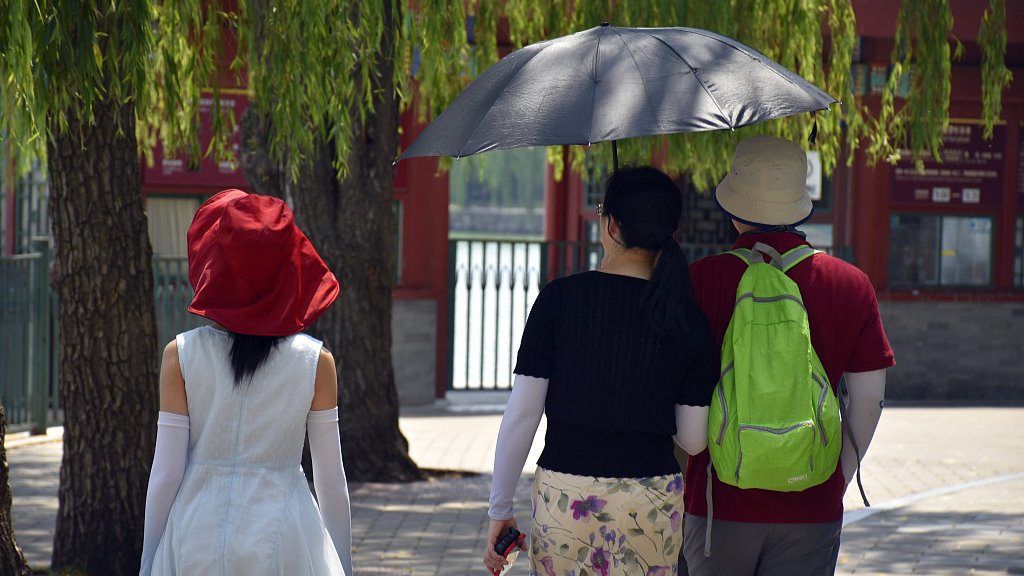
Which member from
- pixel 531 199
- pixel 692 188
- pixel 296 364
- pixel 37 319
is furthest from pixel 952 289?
pixel 531 199

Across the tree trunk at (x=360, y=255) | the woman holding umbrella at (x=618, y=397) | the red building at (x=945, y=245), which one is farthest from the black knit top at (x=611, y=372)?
the red building at (x=945, y=245)

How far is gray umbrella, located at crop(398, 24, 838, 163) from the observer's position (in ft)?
10.5

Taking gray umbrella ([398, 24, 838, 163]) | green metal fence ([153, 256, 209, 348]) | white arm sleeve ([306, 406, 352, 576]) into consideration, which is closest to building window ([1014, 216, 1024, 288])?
green metal fence ([153, 256, 209, 348])

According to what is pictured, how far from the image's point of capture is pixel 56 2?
4148mm

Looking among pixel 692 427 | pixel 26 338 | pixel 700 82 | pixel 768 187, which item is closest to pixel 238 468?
pixel 692 427

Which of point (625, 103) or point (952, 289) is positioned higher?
point (625, 103)

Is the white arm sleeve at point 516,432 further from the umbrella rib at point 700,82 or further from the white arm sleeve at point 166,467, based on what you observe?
the umbrella rib at point 700,82

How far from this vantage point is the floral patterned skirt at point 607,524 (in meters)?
2.88

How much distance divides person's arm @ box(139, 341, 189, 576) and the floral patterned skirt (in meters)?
0.88

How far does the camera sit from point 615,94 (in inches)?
129

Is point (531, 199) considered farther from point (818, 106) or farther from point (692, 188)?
point (818, 106)

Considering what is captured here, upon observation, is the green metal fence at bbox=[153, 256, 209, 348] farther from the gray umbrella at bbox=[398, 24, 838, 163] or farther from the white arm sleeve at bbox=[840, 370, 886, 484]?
the white arm sleeve at bbox=[840, 370, 886, 484]

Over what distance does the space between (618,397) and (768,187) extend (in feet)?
2.53

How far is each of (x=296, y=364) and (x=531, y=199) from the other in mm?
64680
